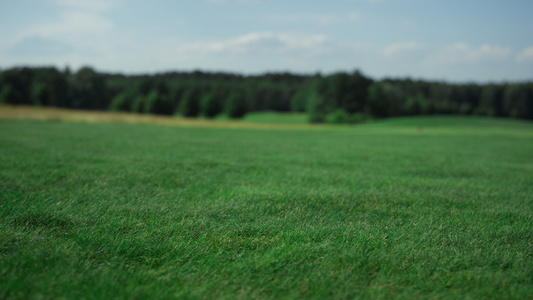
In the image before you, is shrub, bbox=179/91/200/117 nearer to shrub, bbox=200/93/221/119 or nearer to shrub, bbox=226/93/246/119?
Result: shrub, bbox=200/93/221/119

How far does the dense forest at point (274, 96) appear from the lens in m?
65.4

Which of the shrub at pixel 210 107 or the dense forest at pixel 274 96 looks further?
the shrub at pixel 210 107

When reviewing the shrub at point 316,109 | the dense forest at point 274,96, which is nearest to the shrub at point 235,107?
the dense forest at point 274,96

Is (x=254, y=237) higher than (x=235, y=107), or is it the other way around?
(x=235, y=107)

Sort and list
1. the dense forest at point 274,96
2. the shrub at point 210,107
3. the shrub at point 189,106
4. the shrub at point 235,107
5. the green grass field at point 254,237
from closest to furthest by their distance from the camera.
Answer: the green grass field at point 254,237, the dense forest at point 274,96, the shrub at point 235,107, the shrub at point 210,107, the shrub at point 189,106

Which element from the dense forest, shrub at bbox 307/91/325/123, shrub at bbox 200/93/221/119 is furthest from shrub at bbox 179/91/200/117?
shrub at bbox 307/91/325/123

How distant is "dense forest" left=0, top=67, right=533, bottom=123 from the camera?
214ft

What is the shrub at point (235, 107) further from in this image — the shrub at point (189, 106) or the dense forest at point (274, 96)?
the shrub at point (189, 106)

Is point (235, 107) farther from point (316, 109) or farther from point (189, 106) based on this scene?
point (316, 109)

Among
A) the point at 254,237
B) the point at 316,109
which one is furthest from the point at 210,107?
the point at 254,237

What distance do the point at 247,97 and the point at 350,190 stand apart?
8752cm

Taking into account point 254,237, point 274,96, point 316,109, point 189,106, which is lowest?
point 254,237

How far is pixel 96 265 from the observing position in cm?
236

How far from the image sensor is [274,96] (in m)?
92.1
